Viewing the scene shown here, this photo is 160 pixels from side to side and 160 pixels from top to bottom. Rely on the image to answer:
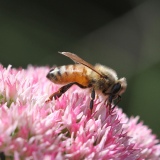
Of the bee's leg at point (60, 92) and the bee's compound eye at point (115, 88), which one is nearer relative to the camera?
the bee's leg at point (60, 92)

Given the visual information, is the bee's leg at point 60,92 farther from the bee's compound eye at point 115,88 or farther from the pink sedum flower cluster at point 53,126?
the bee's compound eye at point 115,88

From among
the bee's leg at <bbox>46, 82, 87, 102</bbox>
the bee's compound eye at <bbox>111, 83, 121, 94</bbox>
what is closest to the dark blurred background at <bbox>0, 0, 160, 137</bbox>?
the bee's compound eye at <bbox>111, 83, 121, 94</bbox>

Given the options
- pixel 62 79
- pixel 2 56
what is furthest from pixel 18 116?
pixel 2 56

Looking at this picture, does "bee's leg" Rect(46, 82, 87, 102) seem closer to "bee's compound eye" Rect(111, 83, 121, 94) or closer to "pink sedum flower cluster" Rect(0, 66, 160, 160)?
"pink sedum flower cluster" Rect(0, 66, 160, 160)

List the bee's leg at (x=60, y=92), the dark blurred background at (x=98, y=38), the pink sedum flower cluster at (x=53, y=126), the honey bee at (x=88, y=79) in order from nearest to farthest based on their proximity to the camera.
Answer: the pink sedum flower cluster at (x=53, y=126) < the bee's leg at (x=60, y=92) < the honey bee at (x=88, y=79) < the dark blurred background at (x=98, y=38)

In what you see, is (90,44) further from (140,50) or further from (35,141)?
(35,141)

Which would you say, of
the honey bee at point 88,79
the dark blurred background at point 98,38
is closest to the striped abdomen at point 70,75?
the honey bee at point 88,79
